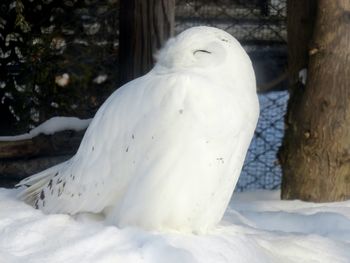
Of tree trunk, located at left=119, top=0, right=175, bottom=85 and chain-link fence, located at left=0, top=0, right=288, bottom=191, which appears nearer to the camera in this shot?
tree trunk, located at left=119, top=0, right=175, bottom=85

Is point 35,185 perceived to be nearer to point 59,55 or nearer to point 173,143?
point 173,143

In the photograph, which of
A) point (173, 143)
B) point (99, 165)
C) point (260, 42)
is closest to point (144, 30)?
point (99, 165)

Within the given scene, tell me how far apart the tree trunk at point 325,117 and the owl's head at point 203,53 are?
4.02 ft

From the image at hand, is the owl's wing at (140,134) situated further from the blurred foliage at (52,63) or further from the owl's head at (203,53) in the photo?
the blurred foliage at (52,63)

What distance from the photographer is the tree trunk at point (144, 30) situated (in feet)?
11.7

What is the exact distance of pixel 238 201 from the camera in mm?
3938

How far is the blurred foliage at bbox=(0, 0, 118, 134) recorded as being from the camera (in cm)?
471

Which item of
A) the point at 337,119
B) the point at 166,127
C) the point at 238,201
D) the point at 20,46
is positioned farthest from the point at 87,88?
Result: the point at 166,127

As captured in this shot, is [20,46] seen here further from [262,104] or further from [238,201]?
[262,104]

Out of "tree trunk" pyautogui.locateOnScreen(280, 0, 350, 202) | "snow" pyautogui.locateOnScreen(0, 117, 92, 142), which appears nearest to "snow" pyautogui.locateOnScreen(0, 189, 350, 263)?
"tree trunk" pyautogui.locateOnScreen(280, 0, 350, 202)

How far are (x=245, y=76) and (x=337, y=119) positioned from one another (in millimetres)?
1257

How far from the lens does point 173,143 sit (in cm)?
235

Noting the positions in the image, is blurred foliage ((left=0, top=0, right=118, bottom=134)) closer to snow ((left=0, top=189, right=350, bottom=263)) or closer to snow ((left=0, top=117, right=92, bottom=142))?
snow ((left=0, top=117, right=92, bottom=142))

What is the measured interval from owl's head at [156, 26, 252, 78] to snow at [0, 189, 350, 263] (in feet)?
1.72
